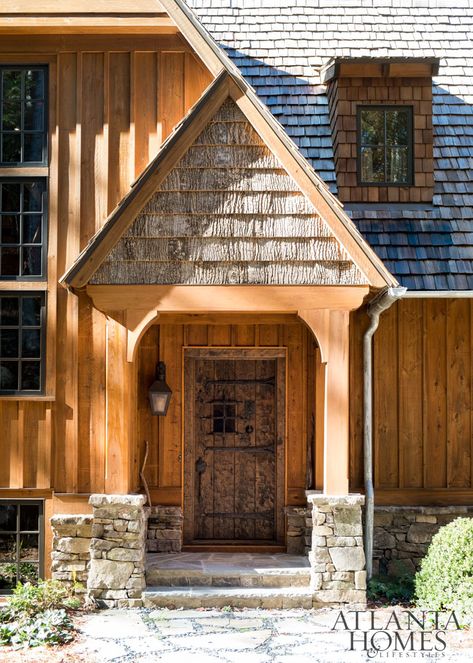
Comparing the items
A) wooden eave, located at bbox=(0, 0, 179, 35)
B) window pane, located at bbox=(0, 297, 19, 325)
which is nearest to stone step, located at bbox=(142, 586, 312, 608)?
window pane, located at bbox=(0, 297, 19, 325)

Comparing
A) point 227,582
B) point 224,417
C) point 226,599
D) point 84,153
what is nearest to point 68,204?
point 84,153

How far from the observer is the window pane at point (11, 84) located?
29.9 ft

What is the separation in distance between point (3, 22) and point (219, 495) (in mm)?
5710

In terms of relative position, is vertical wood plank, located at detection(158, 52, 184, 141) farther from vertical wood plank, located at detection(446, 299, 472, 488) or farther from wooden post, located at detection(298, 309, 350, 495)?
vertical wood plank, located at detection(446, 299, 472, 488)

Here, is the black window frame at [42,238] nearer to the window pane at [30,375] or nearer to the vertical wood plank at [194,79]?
the window pane at [30,375]

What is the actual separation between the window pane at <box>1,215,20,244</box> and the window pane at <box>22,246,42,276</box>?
0.16 metres

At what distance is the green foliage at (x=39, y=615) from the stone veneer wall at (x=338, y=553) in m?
2.36

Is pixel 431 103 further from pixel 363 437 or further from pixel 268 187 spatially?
pixel 363 437

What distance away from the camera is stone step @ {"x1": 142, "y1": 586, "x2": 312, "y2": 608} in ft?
27.1

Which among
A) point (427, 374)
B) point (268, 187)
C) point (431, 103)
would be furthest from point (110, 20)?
point (427, 374)

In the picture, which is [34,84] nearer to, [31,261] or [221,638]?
[31,261]

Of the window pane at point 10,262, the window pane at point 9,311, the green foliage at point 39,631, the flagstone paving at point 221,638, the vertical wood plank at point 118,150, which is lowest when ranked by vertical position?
the flagstone paving at point 221,638

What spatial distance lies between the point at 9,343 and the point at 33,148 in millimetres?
2102

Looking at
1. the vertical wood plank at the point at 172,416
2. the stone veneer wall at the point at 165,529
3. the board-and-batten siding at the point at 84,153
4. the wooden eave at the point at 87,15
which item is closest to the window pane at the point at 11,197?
the board-and-batten siding at the point at 84,153
